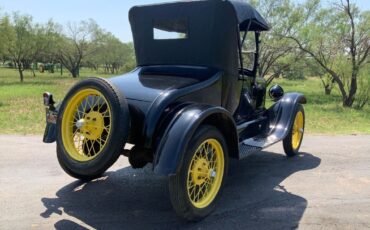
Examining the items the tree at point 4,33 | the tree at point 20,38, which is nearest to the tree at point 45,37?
the tree at point 20,38

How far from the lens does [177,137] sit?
10.9ft

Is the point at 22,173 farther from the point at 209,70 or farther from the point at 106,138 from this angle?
the point at 209,70

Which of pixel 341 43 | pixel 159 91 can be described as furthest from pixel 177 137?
pixel 341 43

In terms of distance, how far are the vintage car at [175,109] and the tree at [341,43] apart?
42.3 ft

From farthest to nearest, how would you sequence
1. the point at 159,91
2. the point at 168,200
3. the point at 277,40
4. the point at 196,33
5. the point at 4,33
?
the point at 4,33, the point at 277,40, the point at 196,33, the point at 168,200, the point at 159,91

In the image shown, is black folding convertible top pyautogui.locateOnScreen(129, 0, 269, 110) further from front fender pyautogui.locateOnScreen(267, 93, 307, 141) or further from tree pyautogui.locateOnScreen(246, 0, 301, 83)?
tree pyautogui.locateOnScreen(246, 0, 301, 83)

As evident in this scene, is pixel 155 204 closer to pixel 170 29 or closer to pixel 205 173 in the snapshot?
pixel 205 173

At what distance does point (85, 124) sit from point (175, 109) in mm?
882

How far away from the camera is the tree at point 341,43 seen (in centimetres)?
1641

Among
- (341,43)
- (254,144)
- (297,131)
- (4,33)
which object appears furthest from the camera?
(4,33)

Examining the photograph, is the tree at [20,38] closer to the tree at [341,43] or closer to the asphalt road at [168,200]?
the tree at [341,43]

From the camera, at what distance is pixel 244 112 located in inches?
217

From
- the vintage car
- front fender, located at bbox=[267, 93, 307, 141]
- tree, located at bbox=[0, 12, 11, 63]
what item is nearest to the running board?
the vintage car

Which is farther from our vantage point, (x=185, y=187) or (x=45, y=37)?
(x=45, y=37)
